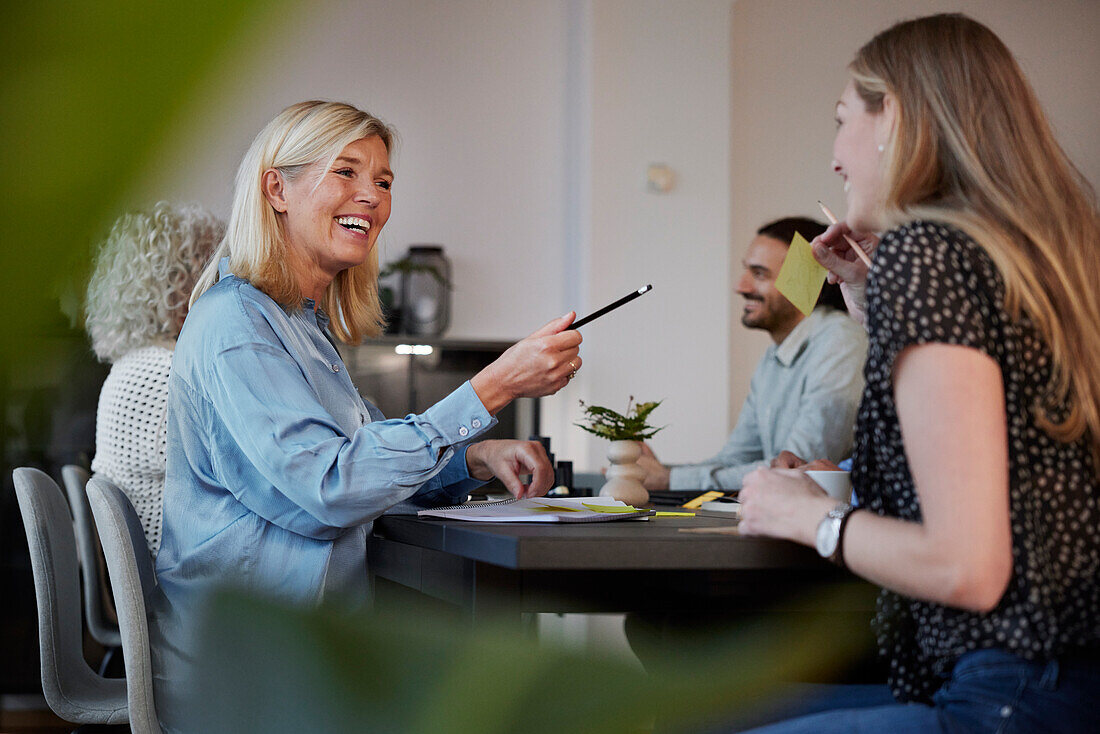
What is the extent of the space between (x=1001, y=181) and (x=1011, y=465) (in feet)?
0.97

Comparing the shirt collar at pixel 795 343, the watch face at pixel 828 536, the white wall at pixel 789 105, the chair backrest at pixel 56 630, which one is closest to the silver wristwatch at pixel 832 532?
the watch face at pixel 828 536

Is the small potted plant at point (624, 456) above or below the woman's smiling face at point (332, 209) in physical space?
below

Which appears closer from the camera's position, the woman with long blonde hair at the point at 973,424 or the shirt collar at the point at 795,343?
the woman with long blonde hair at the point at 973,424

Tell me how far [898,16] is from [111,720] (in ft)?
17.6

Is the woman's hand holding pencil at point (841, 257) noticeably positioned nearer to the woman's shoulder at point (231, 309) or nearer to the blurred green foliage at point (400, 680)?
the woman's shoulder at point (231, 309)

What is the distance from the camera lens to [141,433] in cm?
242

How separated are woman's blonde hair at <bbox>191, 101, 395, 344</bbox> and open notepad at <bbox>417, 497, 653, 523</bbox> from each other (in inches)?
18.4

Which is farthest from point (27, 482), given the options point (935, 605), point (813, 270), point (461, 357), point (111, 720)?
point (461, 357)

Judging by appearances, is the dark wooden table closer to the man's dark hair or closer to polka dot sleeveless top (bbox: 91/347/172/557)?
polka dot sleeveless top (bbox: 91/347/172/557)

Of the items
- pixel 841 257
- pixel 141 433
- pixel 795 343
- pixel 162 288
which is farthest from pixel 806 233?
pixel 141 433

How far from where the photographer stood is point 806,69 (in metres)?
5.51

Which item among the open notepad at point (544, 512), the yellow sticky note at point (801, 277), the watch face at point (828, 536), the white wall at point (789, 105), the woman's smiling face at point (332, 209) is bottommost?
the open notepad at point (544, 512)

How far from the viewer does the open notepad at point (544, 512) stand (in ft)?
4.46

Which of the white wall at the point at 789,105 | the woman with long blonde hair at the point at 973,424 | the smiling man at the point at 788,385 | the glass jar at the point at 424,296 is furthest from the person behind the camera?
the white wall at the point at 789,105
